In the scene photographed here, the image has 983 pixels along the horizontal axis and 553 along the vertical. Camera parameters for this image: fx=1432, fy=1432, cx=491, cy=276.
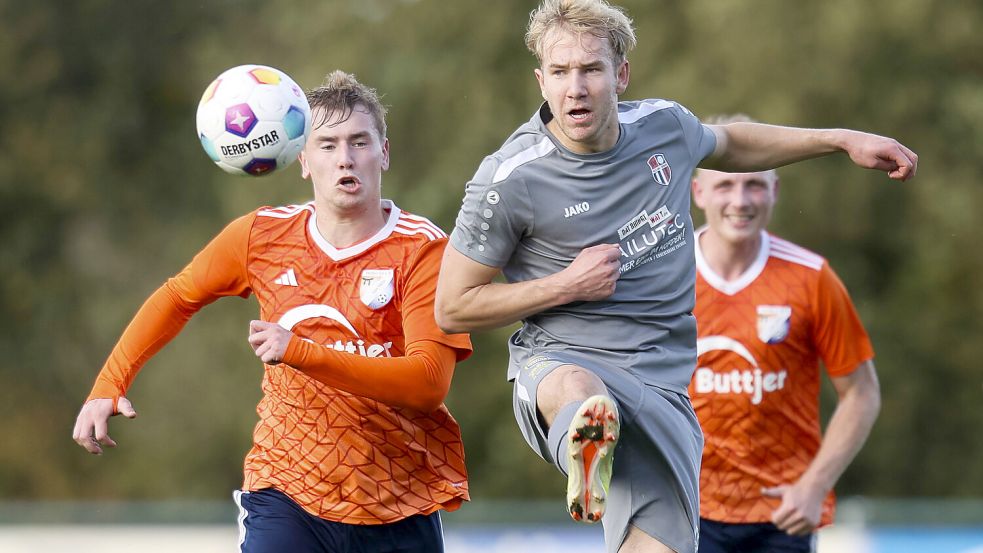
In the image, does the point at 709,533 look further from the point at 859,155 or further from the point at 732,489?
the point at 859,155

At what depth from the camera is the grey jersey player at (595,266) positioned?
504 cm

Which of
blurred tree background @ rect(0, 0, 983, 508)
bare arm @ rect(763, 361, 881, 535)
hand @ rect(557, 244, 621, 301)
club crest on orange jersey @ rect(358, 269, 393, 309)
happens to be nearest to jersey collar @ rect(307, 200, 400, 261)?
club crest on orange jersey @ rect(358, 269, 393, 309)

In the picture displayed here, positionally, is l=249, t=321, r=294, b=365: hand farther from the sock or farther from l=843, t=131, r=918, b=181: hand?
l=843, t=131, r=918, b=181: hand

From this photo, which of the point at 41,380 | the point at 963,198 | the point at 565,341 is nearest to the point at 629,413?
the point at 565,341

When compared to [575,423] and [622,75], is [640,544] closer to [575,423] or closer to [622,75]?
[575,423]

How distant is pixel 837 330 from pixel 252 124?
3.01m

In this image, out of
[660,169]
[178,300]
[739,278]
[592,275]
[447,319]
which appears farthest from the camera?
[739,278]

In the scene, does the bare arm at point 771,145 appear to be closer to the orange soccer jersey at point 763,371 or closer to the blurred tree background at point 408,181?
the orange soccer jersey at point 763,371

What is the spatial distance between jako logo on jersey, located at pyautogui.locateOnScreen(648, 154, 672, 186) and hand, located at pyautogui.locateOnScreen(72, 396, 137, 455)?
6.99 ft

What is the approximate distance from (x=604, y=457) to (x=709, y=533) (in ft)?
7.38

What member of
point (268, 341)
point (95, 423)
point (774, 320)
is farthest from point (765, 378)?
point (95, 423)

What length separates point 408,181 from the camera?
70.4 feet

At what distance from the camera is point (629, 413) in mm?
5059

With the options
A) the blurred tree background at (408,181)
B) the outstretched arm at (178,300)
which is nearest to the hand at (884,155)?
the outstretched arm at (178,300)
